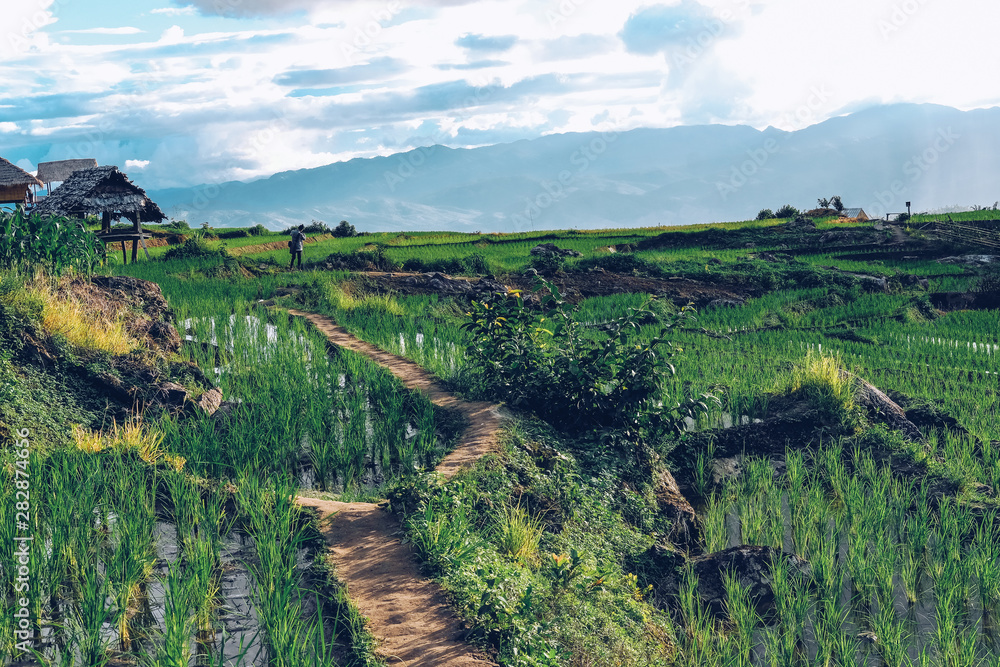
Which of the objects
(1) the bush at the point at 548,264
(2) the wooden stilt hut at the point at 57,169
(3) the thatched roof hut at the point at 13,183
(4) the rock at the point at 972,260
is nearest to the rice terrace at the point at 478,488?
(1) the bush at the point at 548,264

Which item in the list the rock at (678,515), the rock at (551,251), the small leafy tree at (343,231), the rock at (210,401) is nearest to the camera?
the rock at (678,515)

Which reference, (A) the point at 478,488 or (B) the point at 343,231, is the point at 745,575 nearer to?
(A) the point at 478,488

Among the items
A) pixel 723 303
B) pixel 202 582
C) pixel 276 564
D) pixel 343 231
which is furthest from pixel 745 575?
pixel 343 231

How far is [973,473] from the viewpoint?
7707 mm

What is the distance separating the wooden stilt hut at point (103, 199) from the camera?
23.3 metres

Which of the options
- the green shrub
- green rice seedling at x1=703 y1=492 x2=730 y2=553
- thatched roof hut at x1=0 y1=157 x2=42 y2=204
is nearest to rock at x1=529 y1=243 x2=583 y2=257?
the green shrub

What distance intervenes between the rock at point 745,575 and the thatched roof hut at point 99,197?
23582 mm

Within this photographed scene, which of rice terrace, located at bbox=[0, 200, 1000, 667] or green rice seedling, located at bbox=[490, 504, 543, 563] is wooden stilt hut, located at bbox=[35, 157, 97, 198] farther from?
green rice seedling, located at bbox=[490, 504, 543, 563]

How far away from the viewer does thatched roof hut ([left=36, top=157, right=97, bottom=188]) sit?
5488 centimetres

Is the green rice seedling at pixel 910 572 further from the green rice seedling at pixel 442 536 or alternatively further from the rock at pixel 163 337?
the rock at pixel 163 337

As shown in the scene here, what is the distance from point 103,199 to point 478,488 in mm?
22147

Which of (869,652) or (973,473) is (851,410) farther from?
(869,652)

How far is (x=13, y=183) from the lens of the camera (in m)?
43.0

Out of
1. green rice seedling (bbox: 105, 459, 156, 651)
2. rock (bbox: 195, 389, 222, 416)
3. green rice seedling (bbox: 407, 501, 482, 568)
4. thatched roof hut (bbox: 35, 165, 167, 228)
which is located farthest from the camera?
thatched roof hut (bbox: 35, 165, 167, 228)
